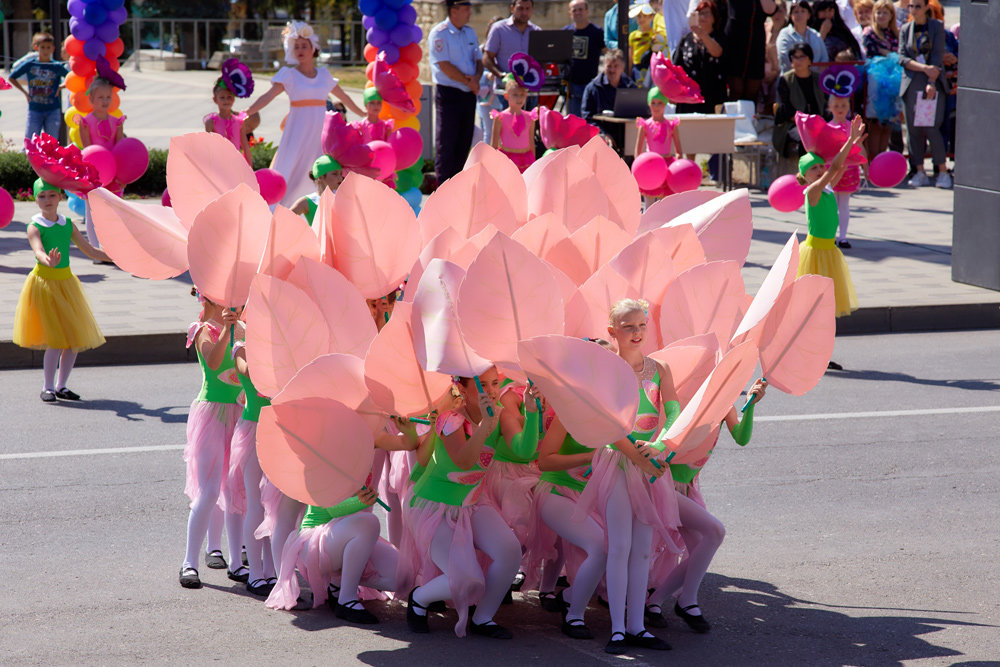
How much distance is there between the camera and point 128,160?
10.5 m

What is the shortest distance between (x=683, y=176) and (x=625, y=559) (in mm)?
7422

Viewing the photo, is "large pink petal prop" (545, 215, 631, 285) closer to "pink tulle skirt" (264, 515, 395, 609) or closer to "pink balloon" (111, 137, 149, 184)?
"pink tulle skirt" (264, 515, 395, 609)

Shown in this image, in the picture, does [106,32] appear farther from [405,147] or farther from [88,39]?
[405,147]

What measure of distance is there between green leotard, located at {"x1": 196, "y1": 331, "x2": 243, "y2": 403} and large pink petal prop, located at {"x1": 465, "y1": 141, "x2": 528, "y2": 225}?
1.29m

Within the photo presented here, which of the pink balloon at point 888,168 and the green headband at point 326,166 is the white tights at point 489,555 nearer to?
the green headband at point 326,166

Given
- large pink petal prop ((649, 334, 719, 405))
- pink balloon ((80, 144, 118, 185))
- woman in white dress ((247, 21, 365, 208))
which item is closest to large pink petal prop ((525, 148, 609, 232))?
large pink petal prop ((649, 334, 719, 405))

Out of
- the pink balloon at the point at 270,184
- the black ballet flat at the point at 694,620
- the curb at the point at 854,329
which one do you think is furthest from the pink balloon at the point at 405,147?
the black ballet flat at the point at 694,620

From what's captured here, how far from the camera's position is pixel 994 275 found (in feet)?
39.5

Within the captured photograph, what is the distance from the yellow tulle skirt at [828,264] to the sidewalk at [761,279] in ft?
5.51

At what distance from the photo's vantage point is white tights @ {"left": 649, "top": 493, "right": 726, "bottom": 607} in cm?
503

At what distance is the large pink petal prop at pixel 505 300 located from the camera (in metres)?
4.44

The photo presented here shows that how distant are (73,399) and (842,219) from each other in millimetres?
8065

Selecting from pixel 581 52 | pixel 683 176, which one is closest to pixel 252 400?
pixel 683 176

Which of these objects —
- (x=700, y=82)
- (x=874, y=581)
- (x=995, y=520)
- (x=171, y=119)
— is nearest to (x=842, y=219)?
(x=700, y=82)
